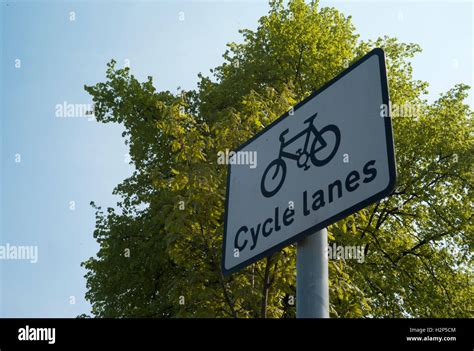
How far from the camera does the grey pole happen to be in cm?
258

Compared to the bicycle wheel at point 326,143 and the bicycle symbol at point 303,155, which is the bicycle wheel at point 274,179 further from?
the bicycle wheel at point 326,143

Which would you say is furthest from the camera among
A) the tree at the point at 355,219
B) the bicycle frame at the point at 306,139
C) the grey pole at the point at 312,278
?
the tree at the point at 355,219

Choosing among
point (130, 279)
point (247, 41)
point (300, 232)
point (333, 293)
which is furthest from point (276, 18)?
point (300, 232)

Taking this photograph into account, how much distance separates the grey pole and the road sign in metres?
0.08

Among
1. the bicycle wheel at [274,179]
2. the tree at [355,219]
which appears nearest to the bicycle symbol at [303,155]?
the bicycle wheel at [274,179]

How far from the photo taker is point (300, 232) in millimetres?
2674

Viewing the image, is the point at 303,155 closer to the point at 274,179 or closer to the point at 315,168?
the point at 315,168

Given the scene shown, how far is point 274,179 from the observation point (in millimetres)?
2971

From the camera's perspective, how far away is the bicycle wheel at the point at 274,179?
2920mm

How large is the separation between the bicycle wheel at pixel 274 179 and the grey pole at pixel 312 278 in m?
0.36

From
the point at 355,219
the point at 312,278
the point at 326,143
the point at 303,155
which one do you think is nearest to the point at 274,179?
the point at 303,155

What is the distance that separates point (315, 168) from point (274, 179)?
31cm
